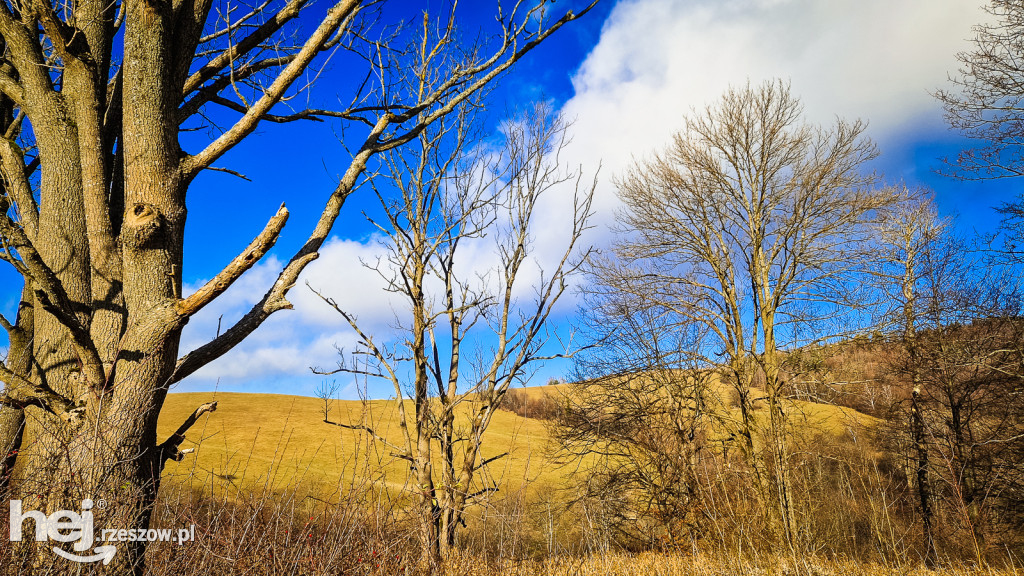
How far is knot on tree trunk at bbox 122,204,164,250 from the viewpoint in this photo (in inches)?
86.7

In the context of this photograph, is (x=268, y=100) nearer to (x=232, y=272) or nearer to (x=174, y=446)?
(x=232, y=272)

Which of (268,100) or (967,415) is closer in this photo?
(268,100)

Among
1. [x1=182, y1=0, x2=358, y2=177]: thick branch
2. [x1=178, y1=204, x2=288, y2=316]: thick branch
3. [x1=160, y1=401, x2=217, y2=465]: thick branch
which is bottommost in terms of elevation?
[x1=160, y1=401, x2=217, y2=465]: thick branch

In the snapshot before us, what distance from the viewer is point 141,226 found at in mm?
2203

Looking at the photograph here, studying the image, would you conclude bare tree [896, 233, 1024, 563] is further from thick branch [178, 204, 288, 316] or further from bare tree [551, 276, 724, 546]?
thick branch [178, 204, 288, 316]

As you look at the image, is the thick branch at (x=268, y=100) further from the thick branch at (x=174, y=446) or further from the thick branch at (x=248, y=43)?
the thick branch at (x=174, y=446)

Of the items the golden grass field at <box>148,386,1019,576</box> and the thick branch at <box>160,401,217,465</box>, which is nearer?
the thick branch at <box>160,401,217,465</box>

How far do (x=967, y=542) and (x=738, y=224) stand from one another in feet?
34.6

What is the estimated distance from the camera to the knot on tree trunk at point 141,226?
86.7 inches

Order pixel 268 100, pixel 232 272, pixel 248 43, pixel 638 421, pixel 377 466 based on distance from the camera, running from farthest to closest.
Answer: pixel 638 421, pixel 377 466, pixel 248 43, pixel 268 100, pixel 232 272

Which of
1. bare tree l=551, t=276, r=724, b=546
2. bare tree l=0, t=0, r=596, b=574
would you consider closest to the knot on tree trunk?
bare tree l=0, t=0, r=596, b=574

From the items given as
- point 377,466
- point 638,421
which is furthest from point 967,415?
point 377,466

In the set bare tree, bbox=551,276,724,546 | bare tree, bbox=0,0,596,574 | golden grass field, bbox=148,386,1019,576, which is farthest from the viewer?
bare tree, bbox=551,276,724,546

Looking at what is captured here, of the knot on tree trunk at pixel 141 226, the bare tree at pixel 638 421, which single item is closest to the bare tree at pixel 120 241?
the knot on tree trunk at pixel 141 226
